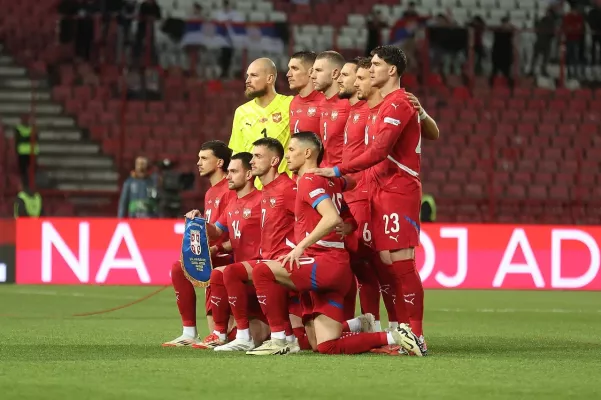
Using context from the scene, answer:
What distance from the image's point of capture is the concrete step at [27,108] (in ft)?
70.8

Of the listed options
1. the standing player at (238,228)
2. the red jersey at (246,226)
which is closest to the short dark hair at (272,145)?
the standing player at (238,228)

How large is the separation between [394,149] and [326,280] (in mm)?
1013

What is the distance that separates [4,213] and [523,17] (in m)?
11.2

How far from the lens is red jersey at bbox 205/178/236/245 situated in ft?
31.2

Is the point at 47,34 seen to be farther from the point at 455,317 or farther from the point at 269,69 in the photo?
the point at 269,69

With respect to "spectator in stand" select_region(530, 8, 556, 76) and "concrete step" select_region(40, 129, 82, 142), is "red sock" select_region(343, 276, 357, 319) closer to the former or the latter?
"concrete step" select_region(40, 129, 82, 142)

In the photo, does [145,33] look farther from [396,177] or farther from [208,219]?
[396,177]

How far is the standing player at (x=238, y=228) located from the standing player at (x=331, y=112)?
2.04ft

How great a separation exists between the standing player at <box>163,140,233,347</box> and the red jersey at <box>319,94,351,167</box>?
2.38 ft

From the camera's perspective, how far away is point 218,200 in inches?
376

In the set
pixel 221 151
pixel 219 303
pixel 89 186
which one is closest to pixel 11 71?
pixel 89 186

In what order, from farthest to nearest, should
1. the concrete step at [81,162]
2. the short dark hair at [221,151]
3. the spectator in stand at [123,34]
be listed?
1. the spectator in stand at [123,34]
2. the concrete step at [81,162]
3. the short dark hair at [221,151]

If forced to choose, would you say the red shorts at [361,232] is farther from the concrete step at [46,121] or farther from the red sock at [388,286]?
the concrete step at [46,121]

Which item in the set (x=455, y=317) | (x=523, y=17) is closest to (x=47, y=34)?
(x=523, y=17)
